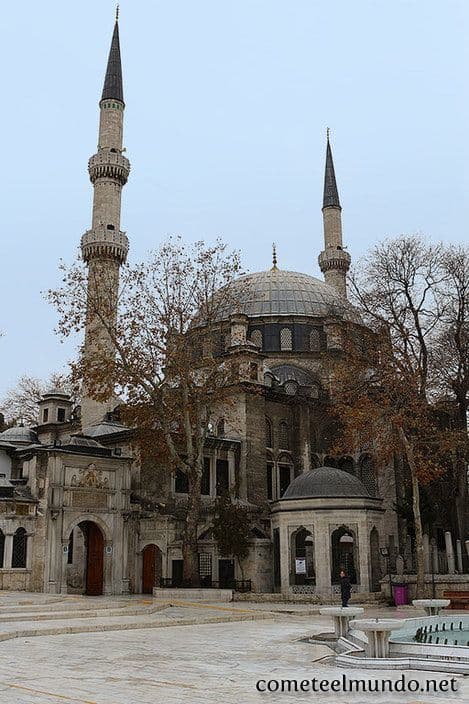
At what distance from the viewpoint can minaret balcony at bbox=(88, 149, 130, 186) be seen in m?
35.5

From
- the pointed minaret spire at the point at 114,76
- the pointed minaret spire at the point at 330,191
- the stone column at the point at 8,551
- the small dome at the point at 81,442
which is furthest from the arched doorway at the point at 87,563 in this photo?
the pointed minaret spire at the point at 330,191

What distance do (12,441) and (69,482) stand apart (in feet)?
32.4

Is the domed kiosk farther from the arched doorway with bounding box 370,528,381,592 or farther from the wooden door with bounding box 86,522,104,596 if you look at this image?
the wooden door with bounding box 86,522,104,596

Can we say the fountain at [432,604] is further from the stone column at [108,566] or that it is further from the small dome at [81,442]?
the small dome at [81,442]

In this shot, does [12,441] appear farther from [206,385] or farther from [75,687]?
[75,687]

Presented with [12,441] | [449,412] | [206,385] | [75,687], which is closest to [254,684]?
[75,687]

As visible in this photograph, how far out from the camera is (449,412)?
27.5 m

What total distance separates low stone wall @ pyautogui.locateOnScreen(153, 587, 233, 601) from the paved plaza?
3366 mm

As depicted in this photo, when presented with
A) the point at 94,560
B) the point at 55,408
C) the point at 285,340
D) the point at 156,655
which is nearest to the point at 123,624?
the point at 156,655

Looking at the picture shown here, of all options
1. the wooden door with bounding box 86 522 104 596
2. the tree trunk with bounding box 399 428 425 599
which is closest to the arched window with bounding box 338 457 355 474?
the tree trunk with bounding box 399 428 425 599

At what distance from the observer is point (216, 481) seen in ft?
104

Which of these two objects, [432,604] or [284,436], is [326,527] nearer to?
[284,436]

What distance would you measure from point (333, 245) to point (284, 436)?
1640 cm

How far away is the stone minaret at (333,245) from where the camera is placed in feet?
154
